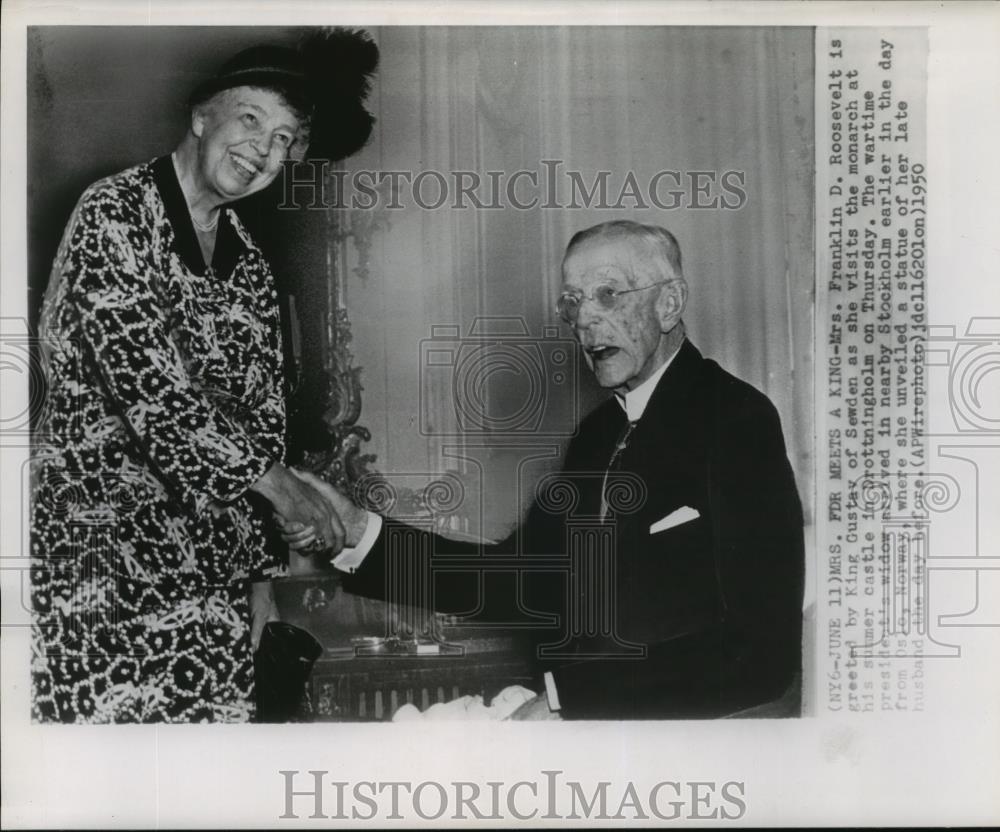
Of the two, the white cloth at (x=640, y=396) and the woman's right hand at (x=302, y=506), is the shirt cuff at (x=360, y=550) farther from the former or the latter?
the white cloth at (x=640, y=396)

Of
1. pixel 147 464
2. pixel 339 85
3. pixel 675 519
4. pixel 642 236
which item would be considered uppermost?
pixel 339 85

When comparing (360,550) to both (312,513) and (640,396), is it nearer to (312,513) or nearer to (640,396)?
(312,513)

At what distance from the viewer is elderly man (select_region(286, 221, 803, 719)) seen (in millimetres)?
2047

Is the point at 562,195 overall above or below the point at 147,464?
above

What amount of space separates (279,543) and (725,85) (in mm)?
1351

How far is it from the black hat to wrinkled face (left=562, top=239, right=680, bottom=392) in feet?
1.80

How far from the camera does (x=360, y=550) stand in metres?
2.05

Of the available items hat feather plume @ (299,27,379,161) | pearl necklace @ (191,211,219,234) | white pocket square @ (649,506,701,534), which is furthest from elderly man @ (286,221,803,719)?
pearl necklace @ (191,211,219,234)

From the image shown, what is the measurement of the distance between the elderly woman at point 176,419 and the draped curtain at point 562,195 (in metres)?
0.18

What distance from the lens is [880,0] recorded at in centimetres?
208

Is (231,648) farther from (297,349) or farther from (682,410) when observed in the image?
(682,410)

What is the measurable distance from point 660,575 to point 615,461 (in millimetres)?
256

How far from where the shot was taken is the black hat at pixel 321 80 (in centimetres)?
205

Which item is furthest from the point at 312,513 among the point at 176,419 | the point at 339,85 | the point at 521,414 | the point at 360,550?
the point at 339,85
